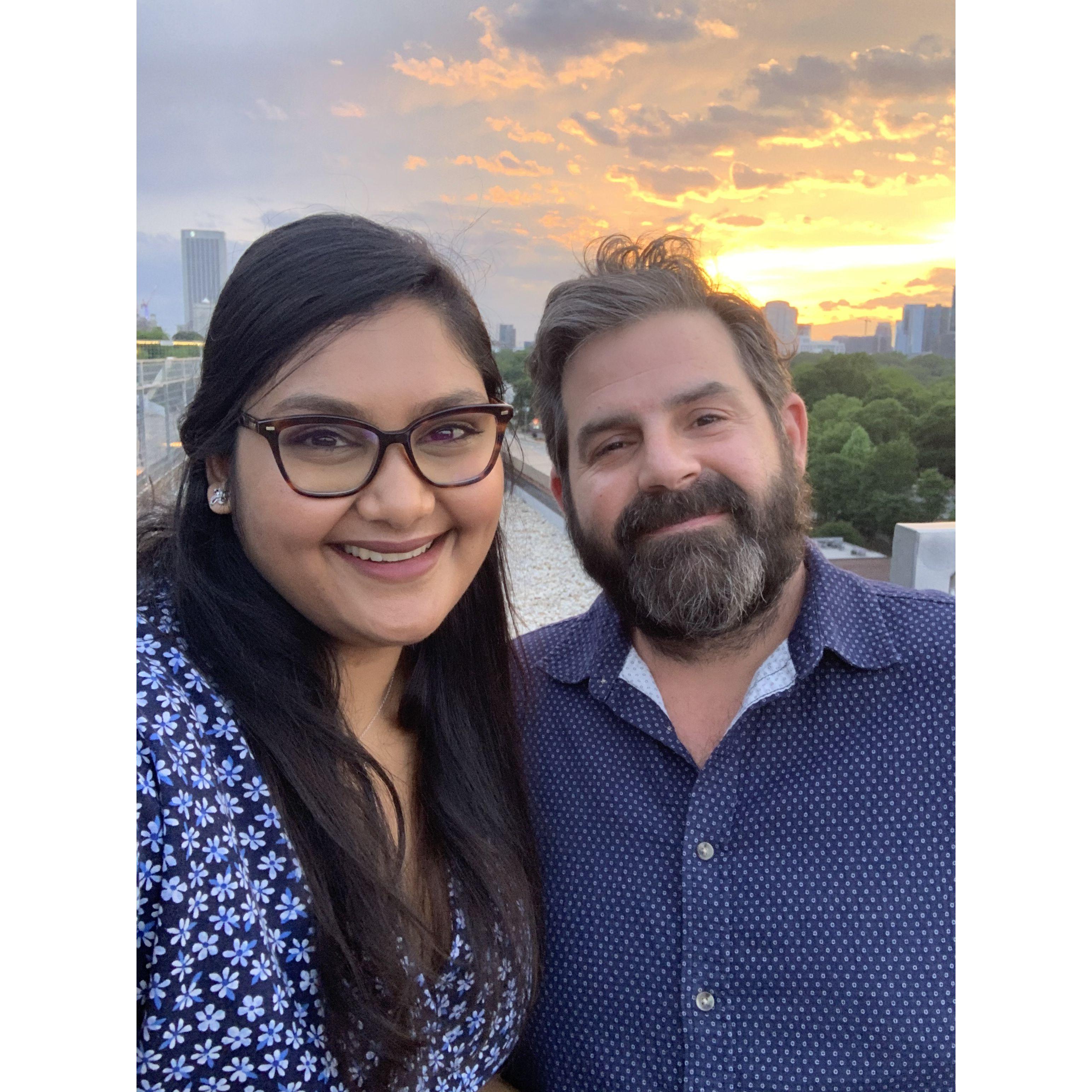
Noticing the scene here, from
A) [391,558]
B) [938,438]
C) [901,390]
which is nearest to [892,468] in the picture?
[901,390]

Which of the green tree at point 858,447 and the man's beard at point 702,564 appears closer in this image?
the man's beard at point 702,564

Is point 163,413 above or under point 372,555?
above

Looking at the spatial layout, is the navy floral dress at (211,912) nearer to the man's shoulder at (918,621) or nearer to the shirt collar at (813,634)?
the shirt collar at (813,634)

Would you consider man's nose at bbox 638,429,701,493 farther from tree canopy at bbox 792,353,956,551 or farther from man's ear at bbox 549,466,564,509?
tree canopy at bbox 792,353,956,551

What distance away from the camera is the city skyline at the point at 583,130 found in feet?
4.95

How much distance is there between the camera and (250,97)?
1.86 meters

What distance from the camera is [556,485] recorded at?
2246 mm

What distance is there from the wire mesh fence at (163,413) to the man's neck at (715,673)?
1.02m

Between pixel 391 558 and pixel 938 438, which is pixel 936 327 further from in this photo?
pixel 391 558


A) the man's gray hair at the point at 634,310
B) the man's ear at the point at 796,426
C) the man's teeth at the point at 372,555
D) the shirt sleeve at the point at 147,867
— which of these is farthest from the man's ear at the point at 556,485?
the shirt sleeve at the point at 147,867

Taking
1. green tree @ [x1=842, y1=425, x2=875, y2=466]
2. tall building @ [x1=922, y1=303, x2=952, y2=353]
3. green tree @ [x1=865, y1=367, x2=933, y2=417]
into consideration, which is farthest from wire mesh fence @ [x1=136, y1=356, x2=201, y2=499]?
green tree @ [x1=842, y1=425, x2=875, y2=466]

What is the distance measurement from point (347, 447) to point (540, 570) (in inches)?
119
